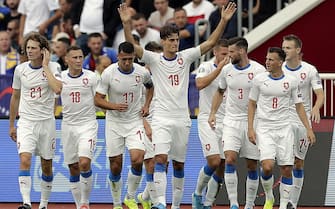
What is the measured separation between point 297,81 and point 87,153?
10.6 feet

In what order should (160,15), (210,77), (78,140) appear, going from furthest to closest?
(160,15)
(210,77)
(78,140)

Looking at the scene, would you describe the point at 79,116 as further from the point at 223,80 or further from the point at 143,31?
the point at 143,31

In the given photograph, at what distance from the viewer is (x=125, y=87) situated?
21859 mm

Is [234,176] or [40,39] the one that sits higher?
[40,39]

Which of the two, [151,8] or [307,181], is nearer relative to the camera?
[307,181]

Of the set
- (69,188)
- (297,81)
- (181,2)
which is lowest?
(69,188)

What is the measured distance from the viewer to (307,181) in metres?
23.9

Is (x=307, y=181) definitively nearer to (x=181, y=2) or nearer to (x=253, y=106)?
(x=253, y=106)

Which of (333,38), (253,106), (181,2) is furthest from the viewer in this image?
(181,2)

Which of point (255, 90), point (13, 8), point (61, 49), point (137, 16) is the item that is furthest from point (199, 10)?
point (255, 90)

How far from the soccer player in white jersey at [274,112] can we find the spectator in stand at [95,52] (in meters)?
5.48

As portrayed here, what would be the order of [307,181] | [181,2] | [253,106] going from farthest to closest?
[181,2] < [307,181] < [253,106]

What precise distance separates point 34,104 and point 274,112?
3.50m

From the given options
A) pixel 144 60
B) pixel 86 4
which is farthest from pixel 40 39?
pixel 86 4
